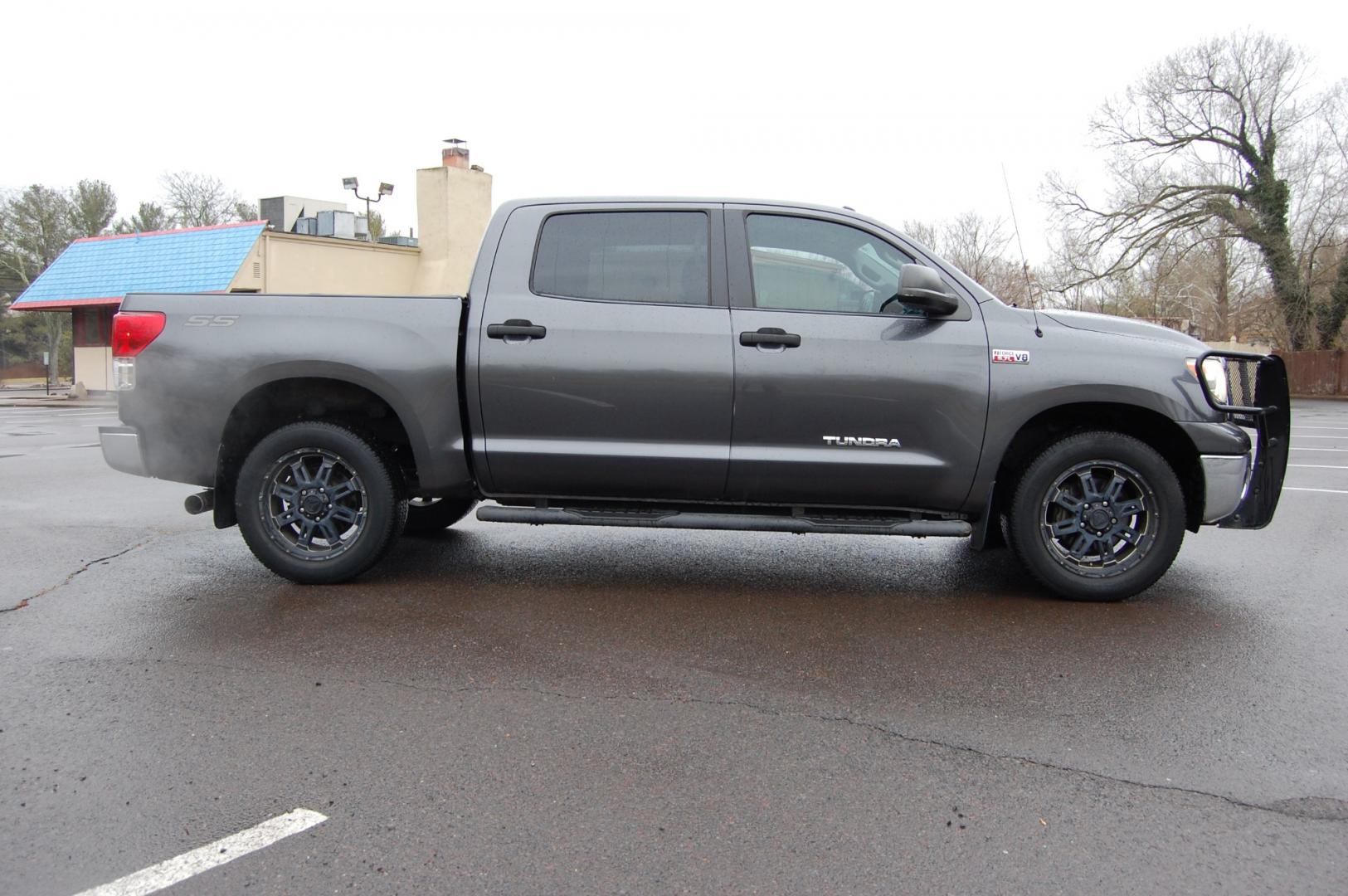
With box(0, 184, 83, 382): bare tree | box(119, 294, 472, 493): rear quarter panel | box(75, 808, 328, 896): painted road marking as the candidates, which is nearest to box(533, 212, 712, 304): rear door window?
box(119, 294, 472, 493): rear quarter panel

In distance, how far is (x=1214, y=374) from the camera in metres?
4.96

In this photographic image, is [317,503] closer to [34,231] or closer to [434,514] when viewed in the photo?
[434,514]

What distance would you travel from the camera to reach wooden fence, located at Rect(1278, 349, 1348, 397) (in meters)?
40.3

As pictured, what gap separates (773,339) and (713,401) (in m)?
0.42

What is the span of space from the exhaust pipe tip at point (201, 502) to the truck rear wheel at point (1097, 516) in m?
4.15

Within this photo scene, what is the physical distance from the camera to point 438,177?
29.5 m

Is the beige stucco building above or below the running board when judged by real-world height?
above

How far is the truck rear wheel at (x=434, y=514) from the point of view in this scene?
6.45 m

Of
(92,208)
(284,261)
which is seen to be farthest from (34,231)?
(284,261)

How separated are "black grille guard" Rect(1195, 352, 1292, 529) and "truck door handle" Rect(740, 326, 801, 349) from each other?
6.63ft

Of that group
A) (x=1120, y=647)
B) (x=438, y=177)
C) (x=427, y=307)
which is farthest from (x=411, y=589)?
(x=438, y=177)

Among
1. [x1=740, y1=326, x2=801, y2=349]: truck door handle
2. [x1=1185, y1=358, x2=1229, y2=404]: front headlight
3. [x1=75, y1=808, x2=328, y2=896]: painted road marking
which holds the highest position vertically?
[x1=740, y1=326, x2=801, y2=349]: truck door handle

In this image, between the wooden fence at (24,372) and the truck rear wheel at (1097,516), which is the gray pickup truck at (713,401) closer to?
the truck rear wheel at (1097,516)

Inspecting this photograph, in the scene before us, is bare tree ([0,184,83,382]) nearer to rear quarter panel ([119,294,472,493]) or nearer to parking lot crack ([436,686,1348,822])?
rear quarter panel ([119,294,472,493])
